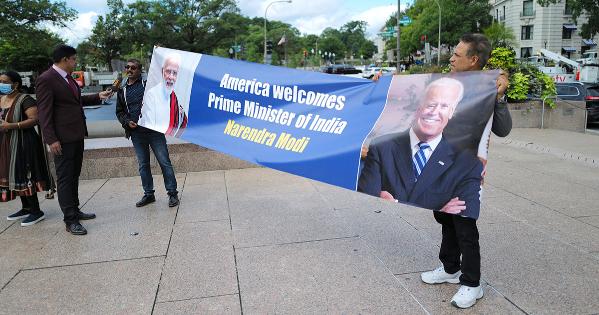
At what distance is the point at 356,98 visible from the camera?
12.0 ft

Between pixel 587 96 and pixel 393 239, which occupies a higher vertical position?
pixel 587 96

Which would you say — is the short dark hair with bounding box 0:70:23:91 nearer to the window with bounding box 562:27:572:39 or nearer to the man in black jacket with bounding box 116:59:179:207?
the man in black jacket with bounding box 116:59:179:207

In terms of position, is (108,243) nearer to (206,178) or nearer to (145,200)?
(145,200)

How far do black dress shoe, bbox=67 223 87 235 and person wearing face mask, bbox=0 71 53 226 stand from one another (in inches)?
23.3

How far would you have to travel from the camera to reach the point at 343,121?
145 inches

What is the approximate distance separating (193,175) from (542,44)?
6230cm

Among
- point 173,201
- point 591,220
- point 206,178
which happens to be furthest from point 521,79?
point 173,201

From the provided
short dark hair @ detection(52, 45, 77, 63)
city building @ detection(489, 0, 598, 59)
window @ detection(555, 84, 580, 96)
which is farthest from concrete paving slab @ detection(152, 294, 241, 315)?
city building @ detection(489, 0, 598, 59)

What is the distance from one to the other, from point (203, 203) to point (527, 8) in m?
66.3

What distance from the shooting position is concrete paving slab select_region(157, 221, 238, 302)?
356cm

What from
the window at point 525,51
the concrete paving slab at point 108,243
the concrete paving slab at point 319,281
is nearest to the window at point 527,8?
the window at point 525,51

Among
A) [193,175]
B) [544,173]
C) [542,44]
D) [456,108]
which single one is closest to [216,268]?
[456,108]

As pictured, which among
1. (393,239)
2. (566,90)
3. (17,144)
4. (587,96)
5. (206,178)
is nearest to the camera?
(393,239)

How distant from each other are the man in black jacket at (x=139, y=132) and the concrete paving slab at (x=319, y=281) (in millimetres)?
1905
